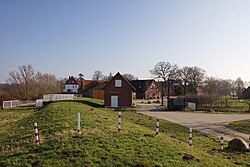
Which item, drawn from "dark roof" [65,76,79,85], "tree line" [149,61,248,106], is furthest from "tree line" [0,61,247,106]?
"dark roof" [65,76,79,85]

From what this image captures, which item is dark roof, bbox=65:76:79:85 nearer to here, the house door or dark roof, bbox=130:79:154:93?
dark roof, bbox=130:79:154:93

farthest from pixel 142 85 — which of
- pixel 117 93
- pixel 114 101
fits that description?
pixel 114 101

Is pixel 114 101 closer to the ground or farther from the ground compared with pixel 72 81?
closer to the ground

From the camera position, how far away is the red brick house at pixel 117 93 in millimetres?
41688

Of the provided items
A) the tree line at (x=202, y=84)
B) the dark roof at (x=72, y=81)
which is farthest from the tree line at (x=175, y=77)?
the dark roof at (x=72, y=81)

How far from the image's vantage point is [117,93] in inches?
1649

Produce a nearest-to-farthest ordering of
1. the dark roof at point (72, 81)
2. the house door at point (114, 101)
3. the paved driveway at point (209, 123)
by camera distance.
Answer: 1. the paved driveway at point (209, 123)
2. the house door at point (114, 101)
3. the dark roof at point (72, 81)

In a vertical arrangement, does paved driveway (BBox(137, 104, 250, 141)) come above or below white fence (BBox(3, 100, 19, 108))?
below

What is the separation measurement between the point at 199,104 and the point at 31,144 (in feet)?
125

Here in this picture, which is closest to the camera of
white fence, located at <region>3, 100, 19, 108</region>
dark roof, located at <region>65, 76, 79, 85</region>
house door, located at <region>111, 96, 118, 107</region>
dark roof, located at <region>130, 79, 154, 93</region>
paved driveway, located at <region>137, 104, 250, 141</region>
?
paved driveway, located at <region>137, 104, 250, 141</region>

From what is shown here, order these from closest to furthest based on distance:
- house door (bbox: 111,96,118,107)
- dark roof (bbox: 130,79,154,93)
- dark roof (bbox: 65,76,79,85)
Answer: house door (bbox: 111,96,118,107) → dark roof (bbox: 130,79,154,93) → dark roof (bbox: 65,76,79,85)

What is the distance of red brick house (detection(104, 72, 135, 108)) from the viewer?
4169cm

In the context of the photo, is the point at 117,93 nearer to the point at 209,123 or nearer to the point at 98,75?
the point at 209,123

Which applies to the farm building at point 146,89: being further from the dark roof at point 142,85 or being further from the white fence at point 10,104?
the white fence at point 10,104
